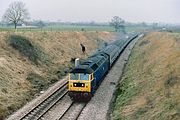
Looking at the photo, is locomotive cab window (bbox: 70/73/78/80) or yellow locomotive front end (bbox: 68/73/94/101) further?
locomotive cab window (bbox: 70/73/78/80)

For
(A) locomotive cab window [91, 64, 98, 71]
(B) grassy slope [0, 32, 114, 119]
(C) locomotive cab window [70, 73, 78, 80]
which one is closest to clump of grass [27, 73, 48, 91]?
(B) grassy slope [0, 32, 114, 119]

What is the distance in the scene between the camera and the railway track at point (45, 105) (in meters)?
24.8

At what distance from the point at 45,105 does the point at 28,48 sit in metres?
19.7

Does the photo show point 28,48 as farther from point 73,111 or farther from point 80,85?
point 73,111

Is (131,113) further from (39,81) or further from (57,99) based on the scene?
(39,81)

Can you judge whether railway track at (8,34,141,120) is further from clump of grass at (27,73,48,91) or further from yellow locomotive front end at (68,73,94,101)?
clump of grass at (27,73,48,91)

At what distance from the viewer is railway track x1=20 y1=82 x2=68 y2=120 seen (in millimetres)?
24752

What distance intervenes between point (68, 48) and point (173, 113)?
45.5m

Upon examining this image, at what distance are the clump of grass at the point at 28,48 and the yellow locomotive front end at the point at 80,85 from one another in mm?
15831

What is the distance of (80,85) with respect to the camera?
28.8 meters

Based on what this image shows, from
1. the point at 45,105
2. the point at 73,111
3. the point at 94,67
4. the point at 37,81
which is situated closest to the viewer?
the point at 73,111

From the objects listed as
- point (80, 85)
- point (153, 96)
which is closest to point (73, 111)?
point (80, 85)

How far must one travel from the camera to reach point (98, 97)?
3117cm

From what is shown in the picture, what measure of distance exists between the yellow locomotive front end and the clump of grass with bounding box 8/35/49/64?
623 inches
